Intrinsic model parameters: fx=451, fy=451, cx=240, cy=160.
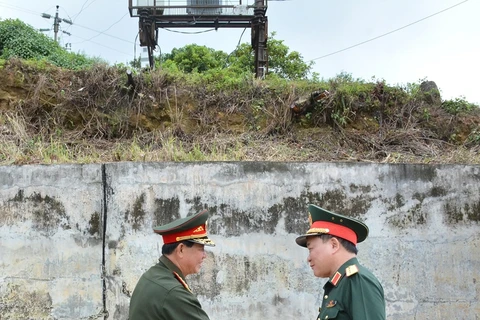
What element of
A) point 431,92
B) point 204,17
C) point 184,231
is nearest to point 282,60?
point 204,17

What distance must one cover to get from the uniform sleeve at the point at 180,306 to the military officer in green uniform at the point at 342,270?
28.9 inches

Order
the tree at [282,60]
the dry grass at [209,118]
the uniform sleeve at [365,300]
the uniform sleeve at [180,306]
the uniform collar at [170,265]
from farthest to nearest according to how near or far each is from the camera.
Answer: the tree at [282,60]
the dry grass at [209,118]
the uniform collar at [170,265]
the uniform sleeve at [180,306]
the uniform sleeve at [365,300]

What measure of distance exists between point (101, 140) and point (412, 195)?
15.6ft

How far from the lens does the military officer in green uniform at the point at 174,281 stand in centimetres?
263

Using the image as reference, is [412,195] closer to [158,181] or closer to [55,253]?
[158,181]

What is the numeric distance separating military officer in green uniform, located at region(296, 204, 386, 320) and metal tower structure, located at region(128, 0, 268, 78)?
38.2 feet

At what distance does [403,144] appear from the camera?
7152 mm

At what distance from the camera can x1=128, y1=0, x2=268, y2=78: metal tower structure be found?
14086 mm

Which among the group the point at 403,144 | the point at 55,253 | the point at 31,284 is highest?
the point at 403,144

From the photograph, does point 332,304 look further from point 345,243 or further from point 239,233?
point 239,233

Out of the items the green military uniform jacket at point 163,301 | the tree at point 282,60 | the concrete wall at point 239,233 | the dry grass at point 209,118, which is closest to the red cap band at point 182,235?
the green military uniform jacket at point 163,301

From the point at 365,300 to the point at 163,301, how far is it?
3.73 ft

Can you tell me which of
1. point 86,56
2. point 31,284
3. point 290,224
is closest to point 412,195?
point 290,224

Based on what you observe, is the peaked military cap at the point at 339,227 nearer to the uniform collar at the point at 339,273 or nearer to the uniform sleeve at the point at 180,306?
the uniform collar at the point at 339,273
